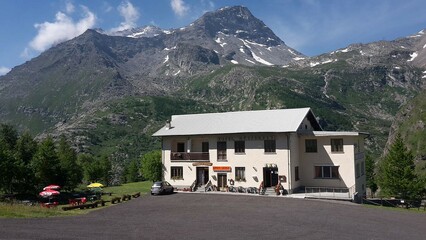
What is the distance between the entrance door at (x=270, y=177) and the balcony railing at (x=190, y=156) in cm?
854

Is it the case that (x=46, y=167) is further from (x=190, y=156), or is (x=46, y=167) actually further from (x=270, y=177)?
(x=270, y=177)

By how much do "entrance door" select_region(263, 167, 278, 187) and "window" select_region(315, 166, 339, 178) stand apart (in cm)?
572

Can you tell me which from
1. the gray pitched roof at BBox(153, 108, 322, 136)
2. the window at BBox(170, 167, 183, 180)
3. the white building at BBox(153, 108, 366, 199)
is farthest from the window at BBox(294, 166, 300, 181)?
the window at BBox(170, 167, 183, 180)

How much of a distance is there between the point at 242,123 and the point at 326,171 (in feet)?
42.1

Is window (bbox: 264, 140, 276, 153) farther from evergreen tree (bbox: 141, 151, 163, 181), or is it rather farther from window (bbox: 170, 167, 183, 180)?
evergreen tree (bbox: 141, 151, 163, 181)

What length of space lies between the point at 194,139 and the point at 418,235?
32.9m

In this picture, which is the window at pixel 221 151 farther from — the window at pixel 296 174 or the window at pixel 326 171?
the window at pixel 326 171

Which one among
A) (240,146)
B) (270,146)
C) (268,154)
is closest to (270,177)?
(268,154)

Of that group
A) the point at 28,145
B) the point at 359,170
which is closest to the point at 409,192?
the point at 359,170

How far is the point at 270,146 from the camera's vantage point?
4744 cm

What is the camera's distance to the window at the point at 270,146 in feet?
155

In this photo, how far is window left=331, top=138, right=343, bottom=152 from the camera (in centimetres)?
4712

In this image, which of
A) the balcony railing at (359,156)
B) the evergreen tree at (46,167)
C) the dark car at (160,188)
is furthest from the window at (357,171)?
the evergreen tree at (46,167)

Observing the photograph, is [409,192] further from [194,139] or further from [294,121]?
[194,139]
